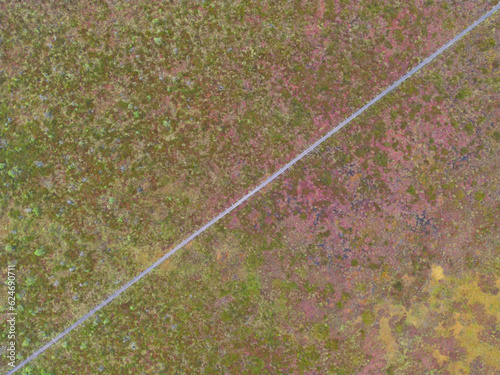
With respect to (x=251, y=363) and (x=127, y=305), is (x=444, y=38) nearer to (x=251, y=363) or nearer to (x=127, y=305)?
(x=251, y=363)

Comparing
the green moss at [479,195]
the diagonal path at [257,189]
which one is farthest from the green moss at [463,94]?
the green moss at [479,195]

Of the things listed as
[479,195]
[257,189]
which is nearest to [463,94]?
[479,195]

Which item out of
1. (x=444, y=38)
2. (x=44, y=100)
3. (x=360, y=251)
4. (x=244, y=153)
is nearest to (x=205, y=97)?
(x=244, y=153)

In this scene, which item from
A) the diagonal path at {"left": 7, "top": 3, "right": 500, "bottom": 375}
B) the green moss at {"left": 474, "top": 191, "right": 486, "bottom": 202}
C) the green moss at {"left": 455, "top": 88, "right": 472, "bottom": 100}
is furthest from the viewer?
the green moss at {"left": 455, "top": 88, "right": 472, "bottom": 100}

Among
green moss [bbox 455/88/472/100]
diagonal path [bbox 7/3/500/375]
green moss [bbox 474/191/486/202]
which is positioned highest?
diagonal path [bbox 7/3/500/375]

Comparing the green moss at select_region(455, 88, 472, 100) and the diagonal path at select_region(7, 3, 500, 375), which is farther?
the green moss at select_region(455, 88, 472, 100)

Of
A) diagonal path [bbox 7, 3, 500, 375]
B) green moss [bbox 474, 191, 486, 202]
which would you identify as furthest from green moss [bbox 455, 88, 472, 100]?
green moss [bbox 474, 191, 486, 202]

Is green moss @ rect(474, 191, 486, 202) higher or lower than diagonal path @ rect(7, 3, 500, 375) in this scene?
lower

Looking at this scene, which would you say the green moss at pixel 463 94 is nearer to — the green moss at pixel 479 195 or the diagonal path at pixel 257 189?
the diagonal path at pixel 257 189

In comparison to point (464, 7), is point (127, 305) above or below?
below

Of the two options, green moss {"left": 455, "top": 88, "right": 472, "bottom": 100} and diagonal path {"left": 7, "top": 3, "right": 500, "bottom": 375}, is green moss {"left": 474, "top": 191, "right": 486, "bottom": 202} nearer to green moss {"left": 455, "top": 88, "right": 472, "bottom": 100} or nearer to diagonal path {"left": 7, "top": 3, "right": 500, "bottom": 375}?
green moss {"left": 455, "top": 88, "right": 472, "bottom": 100}

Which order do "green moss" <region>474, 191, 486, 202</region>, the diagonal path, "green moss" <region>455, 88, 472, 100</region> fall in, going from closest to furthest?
1. the diagonal path
2. "green moss" <region>474, 191, 486, 202</region>
3. "green moss" <region>455, 88, 472, 100</region>
